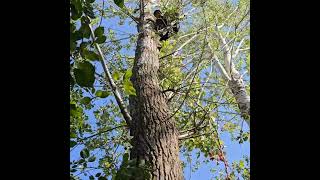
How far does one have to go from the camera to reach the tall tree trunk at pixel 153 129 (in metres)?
3.22

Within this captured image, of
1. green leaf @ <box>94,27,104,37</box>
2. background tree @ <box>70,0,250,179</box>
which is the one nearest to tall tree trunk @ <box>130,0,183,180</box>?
background tree @ <box>70,0,250,179</box>

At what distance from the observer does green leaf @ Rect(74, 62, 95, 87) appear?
56.3 inches

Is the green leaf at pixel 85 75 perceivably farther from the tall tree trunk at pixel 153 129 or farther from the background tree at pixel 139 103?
the tall tree trunk at pixel 153 129

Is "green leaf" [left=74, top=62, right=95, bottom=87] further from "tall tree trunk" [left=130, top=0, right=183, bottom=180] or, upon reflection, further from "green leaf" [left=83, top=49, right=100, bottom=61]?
"tall tree trunk" [left=130, top=0, right=183, bottom=180]

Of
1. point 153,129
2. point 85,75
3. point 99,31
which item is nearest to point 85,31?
point 99,31

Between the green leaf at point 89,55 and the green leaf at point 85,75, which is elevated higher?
the green leaf at point 89,55

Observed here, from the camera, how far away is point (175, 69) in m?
6.02

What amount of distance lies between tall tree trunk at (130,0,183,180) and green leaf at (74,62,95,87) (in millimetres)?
1730

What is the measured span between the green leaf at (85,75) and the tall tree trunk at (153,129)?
1.73 metres

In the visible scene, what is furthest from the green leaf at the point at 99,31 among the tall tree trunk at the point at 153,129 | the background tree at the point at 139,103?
the tall tree trunk at the point at 153,129
